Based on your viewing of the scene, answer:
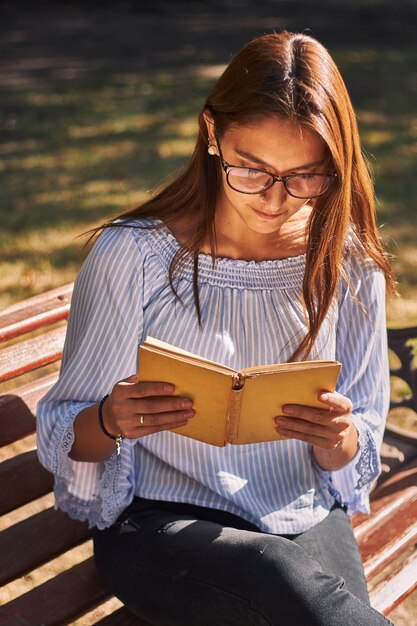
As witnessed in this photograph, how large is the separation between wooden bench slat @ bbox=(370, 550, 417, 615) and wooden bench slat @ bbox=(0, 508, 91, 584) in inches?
30.3

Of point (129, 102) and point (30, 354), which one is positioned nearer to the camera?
point (30, 354)

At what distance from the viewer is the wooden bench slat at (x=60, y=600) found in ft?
7.72

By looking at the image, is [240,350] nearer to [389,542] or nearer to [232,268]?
[232,268]

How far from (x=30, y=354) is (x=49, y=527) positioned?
490 mm

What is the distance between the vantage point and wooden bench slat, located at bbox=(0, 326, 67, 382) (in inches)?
109

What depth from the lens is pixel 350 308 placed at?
258cm

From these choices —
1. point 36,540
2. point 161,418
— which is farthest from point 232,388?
point 36,540

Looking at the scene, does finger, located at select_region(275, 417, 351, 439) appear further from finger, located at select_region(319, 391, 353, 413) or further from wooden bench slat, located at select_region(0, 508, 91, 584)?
wooden bench slat, located at select_region(0, 508, 91, 584)

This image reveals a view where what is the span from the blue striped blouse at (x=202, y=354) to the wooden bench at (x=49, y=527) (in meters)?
0.18

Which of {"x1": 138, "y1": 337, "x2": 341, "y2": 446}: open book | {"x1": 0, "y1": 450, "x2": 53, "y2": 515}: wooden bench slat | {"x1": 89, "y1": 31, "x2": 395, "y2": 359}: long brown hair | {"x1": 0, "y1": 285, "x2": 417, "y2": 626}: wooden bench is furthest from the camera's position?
{"x1": 0, "y1": 450, "x2": 53, "y2": 515}: wooden bench slat

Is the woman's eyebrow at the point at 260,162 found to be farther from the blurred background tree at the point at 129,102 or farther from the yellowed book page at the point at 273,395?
the blurred background tree at the point at 129,102

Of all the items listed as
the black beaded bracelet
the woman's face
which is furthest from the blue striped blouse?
the woman's face

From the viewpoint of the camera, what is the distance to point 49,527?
2662mm

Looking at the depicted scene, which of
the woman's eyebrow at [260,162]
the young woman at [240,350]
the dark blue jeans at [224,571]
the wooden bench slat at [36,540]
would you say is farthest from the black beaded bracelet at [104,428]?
the woman's eyebrow at [260,162]
